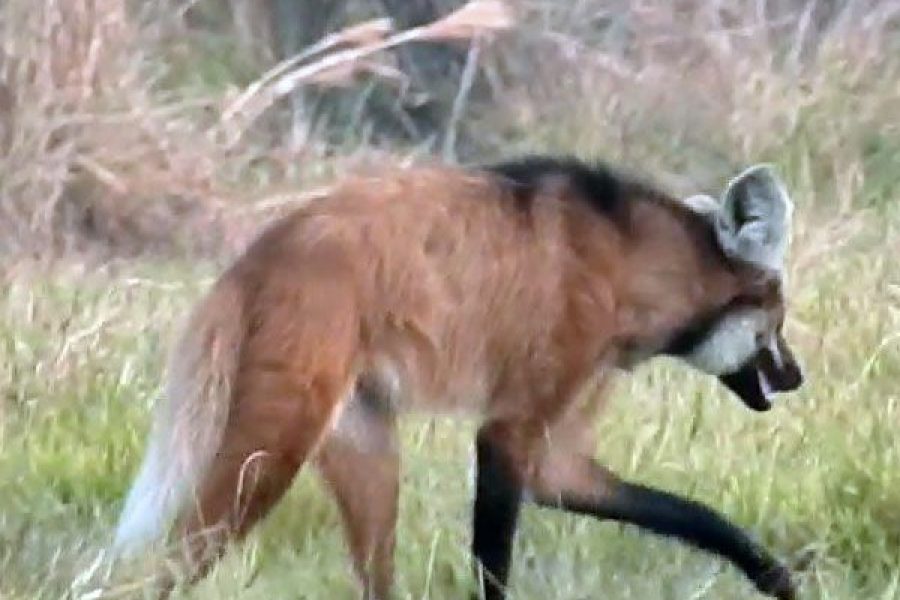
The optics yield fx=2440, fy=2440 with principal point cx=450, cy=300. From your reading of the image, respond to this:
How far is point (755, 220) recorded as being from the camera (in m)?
4.63

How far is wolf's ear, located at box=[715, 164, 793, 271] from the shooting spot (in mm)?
4586

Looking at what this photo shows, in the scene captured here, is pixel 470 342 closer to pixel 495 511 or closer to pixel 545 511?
pixel 495 511

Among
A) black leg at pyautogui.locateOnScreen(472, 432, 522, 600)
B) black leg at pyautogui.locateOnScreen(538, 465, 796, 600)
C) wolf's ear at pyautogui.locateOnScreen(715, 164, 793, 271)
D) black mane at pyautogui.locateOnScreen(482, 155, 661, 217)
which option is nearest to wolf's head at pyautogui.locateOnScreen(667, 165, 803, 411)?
wolf's ear at pyautogui.locateOnScreen(715, 164, 793, 271)

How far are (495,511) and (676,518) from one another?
0.34m

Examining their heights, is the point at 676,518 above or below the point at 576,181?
below

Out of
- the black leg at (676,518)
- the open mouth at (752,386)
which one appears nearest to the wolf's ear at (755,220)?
the open mouth at (752,386)

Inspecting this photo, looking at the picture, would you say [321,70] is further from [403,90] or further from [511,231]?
[511,231]

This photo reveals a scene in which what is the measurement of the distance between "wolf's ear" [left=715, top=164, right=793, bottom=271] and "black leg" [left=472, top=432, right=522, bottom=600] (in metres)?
0.69

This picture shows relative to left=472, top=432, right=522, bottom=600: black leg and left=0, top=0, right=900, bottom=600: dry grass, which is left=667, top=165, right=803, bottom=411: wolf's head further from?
left=472, top=432, right=522, bottom=600: black leg

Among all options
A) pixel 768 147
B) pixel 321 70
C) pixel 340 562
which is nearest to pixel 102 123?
pixel 321 70

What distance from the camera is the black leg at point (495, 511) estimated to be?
4.25 meters

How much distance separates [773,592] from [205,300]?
1.10 meters

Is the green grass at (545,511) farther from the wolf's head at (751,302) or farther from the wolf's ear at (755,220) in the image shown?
the wolf's ear at (755,220)

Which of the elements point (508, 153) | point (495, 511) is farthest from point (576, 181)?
point (508, 153)
